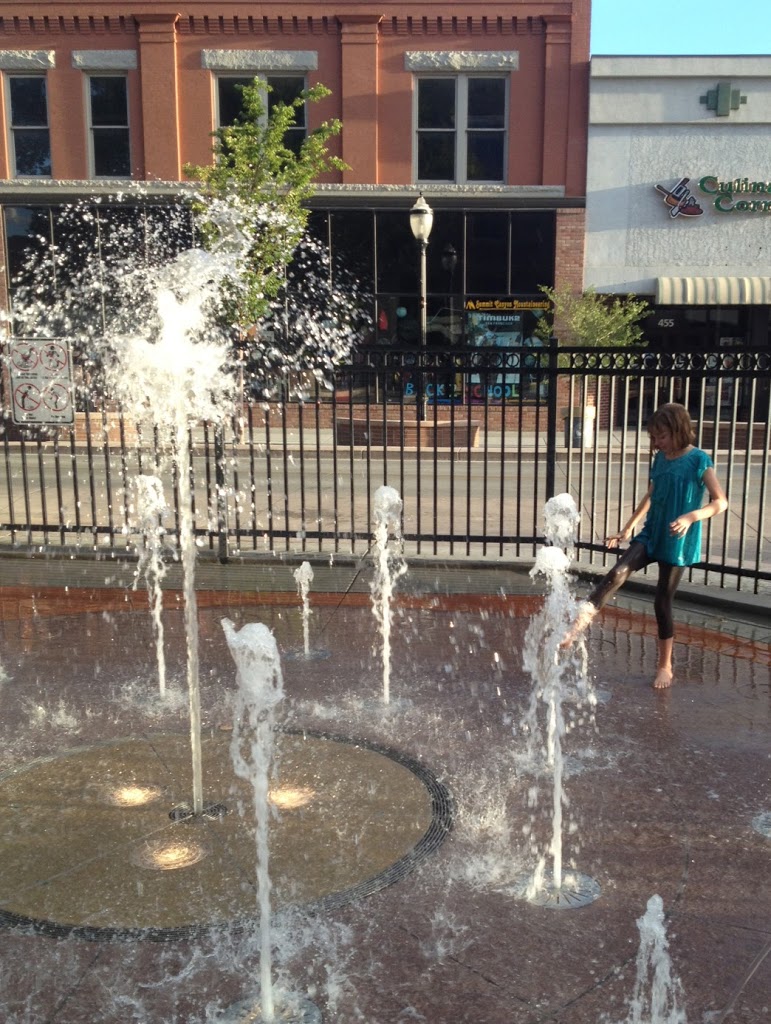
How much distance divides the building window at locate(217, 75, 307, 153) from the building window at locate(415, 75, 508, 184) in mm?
2883

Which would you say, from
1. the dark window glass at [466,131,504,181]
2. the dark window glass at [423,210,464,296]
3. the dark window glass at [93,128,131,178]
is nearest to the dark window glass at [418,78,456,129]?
the dark window glass at [466,131,504,181]

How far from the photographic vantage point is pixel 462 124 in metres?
23.8

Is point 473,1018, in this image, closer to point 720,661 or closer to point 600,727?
point 600,727

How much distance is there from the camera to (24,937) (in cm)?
327

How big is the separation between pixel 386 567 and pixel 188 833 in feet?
12.2

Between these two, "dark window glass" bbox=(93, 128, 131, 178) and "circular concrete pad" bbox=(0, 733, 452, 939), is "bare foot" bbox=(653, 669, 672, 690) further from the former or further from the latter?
"dark window glass" bbox=(93, 128, 131, 178)

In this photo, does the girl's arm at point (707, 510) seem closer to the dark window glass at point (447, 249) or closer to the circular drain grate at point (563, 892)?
the circular drain grate at point (563, 892)

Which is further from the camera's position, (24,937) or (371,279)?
(371,279)

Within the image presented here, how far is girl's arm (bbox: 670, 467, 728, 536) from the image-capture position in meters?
5.51

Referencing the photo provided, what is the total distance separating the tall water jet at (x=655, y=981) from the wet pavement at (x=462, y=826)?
36 millimetres

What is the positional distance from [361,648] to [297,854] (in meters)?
2.77

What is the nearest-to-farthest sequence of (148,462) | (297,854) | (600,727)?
(297,854) < (600,727) < (148,462)

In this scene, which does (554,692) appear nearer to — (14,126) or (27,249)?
(27,249)

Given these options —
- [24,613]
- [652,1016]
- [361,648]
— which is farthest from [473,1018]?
[24,613]
